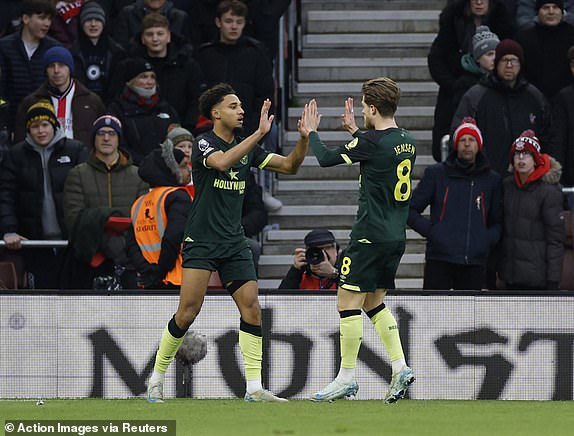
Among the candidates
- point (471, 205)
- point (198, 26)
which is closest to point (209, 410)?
point (471, 205)

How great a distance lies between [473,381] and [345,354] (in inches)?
97.4

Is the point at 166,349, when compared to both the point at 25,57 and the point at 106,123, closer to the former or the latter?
the point at 106,123

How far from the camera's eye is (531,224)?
13930mm

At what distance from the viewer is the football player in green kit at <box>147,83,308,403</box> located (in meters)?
10.8

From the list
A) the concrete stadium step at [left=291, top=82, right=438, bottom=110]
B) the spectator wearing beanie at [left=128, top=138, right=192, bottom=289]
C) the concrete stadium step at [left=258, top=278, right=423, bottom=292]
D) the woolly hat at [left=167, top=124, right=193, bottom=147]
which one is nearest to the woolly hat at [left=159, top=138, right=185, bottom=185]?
the spectator wearing beanie at [left=128, top=138, right=192, bottom=289]

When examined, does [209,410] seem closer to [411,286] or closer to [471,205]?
[471,205]

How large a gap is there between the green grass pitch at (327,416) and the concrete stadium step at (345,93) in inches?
260

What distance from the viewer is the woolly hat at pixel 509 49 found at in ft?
48.3

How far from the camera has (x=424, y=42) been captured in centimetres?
1830

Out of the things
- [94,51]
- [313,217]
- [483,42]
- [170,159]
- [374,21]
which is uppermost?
[374,21]

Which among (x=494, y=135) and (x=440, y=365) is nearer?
(x=440, y=365)

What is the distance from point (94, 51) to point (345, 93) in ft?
10.1

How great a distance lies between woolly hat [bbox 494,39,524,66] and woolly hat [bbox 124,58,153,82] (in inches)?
129

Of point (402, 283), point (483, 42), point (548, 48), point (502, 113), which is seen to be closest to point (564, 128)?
point (502, 113)
